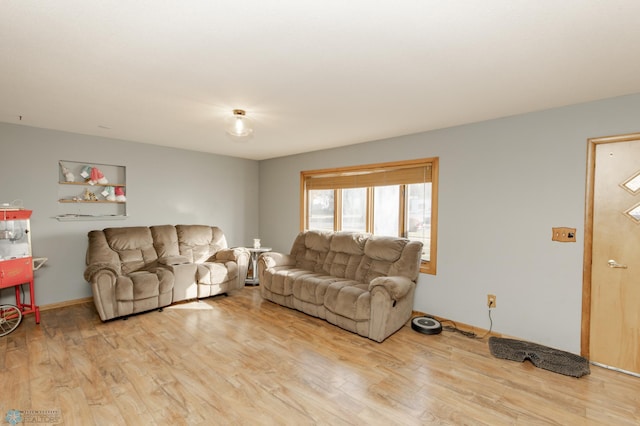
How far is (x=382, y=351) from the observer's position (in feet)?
9.43

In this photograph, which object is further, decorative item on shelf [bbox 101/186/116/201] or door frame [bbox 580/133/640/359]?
decorative item on shelf [bbox 101/186/116/201]

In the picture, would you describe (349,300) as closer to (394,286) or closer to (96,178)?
(394,286)

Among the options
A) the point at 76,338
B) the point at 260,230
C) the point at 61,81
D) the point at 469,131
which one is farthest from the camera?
the point at 260,230

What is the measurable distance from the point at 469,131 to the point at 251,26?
8.85 ft

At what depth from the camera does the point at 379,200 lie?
4.45m

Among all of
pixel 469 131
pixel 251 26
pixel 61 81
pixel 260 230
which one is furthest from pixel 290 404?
pixel 260 230

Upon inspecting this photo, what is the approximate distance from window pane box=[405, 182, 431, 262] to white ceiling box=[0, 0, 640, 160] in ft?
3.23

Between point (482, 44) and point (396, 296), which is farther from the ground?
point (482, 44)

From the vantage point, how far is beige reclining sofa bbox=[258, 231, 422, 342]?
121 inches

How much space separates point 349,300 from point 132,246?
306cm

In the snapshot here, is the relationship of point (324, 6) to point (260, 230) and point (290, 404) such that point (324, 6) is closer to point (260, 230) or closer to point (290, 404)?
point (290, 404)

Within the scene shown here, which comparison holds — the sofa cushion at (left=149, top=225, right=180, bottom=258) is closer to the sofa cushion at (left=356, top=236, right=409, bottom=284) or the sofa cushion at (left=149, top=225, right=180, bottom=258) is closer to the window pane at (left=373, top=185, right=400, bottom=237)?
the sofa cushion at (left=356, top=236, right=409, bottom=284)

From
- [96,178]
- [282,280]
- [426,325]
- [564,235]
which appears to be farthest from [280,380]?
[96,178]

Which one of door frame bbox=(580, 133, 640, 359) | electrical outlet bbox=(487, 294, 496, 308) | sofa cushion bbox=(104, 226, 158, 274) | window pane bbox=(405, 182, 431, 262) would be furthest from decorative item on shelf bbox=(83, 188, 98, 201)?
door frame bbox=(580, 133, 640, 359)
